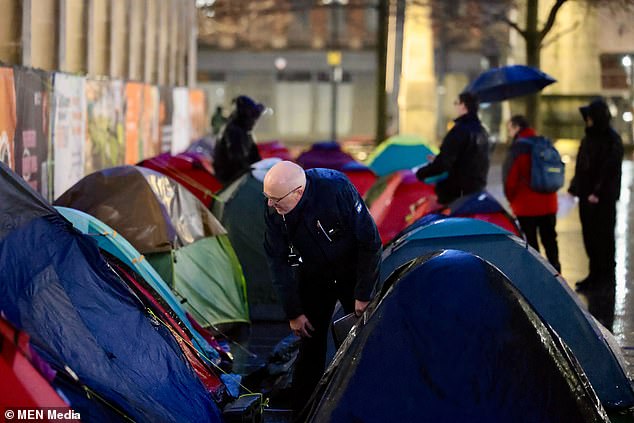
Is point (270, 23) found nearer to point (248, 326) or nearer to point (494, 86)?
point (494, 86)

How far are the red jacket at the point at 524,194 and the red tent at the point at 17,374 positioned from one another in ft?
28.2

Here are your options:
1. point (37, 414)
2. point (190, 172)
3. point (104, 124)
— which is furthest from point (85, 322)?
point (104, 124)

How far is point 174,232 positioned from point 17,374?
5337 millimetres

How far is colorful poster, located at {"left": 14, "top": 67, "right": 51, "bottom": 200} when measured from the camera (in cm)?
1280

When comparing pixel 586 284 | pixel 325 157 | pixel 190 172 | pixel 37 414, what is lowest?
pixel 586 284

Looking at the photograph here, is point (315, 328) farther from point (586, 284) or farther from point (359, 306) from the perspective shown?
point (586, 284)

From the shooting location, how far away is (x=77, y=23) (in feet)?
67.2

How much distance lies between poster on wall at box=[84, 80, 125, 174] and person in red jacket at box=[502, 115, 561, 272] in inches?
211

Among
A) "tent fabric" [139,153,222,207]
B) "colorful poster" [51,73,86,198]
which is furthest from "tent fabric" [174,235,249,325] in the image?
"colorful poster" [51,73,86,198]

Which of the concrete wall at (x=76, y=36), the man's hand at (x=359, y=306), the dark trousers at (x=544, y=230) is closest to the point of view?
the man's hand at (x=359, y=306)

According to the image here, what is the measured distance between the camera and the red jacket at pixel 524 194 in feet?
46.2

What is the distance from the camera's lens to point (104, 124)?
57.9 feet

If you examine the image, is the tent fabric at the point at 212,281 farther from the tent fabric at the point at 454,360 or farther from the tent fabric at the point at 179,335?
the tent fabric at the point at 454,360

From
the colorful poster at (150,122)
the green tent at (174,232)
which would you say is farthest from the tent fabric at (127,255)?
the colorful poster at (150,122)
